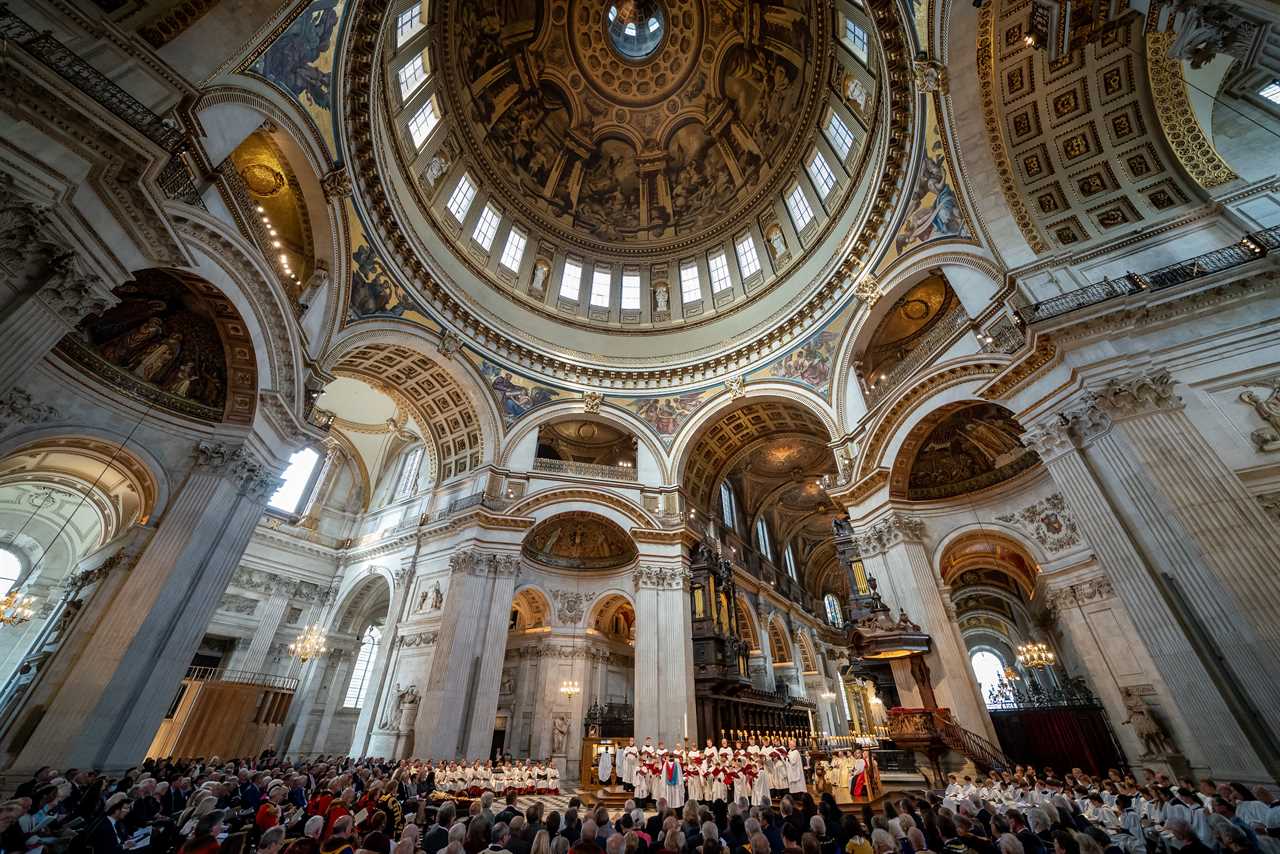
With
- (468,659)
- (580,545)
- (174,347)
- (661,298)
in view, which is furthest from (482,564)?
(661,298)

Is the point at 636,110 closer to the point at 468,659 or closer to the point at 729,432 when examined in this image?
the point at 729,432

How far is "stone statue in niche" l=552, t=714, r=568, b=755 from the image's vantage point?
54.1ft

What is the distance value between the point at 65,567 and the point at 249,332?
12.0 meters

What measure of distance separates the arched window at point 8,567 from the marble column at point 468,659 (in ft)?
40.5

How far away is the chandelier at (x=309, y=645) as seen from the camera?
17391 mm

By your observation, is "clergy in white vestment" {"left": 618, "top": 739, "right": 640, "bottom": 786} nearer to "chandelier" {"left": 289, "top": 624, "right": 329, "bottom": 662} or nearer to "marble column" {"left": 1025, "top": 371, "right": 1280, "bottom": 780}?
"marble column" {"left": 1025, "top": 371, "right": 1280, "bottom": 780}

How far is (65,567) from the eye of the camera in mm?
14320

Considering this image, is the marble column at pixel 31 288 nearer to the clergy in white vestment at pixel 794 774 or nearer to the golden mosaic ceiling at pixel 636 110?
the clergy in white vestment at pixel 794 774

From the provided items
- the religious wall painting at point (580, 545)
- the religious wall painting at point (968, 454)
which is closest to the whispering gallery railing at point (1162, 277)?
the religious wall painting at point (968, 454)

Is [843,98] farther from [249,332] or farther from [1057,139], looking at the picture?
[249,332]

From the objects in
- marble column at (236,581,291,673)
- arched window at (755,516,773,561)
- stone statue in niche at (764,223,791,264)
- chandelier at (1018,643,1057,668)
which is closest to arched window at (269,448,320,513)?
marble column at (236,581,291,673)

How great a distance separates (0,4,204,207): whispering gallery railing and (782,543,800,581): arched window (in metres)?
29.4

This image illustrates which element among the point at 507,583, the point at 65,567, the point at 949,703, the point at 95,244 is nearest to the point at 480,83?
the point at 95,244

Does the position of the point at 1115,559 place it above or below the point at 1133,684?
above
